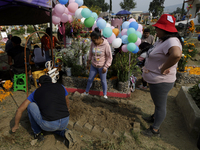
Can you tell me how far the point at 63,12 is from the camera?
4.58m

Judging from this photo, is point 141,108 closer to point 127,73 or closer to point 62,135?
point 127,73

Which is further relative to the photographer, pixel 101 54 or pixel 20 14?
pixel 20 14

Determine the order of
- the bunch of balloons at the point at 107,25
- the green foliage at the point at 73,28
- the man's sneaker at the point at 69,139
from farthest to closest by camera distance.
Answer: the green foliage at the point at 73,28
the bunch of balloons at the point at 107,25
the man's sneaker at the point at 69,139

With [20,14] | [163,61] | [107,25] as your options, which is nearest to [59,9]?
[107,25]

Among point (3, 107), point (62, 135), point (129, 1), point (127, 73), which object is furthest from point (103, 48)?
point (129, 1)

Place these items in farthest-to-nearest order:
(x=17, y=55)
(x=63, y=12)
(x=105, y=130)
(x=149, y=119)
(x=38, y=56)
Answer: (x=38, y=56), (x=63, y=12), (x=17, y=55), (x=149, y=119), (x=105, y=130)

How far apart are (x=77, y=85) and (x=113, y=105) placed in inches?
51.5

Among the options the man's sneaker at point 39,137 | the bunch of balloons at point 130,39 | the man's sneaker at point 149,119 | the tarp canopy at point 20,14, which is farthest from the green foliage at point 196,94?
the tarp canopy at point 20,14

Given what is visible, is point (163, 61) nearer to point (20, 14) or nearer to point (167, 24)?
point (167, 24)

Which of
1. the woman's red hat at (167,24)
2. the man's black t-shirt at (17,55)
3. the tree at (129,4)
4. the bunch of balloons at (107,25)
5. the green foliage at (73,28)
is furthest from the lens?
the tree at (129,4)

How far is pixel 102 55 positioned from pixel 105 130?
161 centimetres

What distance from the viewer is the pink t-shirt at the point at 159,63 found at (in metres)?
1.89

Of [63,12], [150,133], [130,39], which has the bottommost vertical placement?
[150,133]

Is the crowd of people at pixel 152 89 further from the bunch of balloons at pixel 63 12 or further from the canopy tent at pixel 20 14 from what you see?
the canopy tent at pixel 20 14
